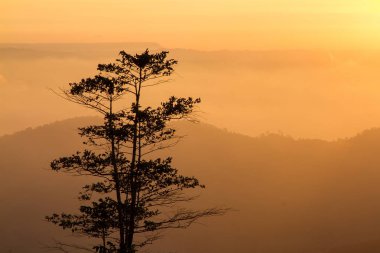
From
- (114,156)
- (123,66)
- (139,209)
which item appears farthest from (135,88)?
(139,209)

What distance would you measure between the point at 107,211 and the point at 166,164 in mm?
3229

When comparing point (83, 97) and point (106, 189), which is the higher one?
point (83, 97)

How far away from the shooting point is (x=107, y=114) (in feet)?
99.4

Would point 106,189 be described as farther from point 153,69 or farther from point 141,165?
point 153,69

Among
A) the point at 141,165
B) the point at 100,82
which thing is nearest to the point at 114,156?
the point at 141,165

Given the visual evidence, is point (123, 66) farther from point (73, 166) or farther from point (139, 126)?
point (73, 166)

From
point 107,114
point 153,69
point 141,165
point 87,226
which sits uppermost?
point 153,69

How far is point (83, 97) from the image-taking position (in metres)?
30.4

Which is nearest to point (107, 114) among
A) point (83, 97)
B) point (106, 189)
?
point (83, 97)

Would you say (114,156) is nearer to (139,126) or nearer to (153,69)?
(139,126)

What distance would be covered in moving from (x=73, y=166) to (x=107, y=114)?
272 cm

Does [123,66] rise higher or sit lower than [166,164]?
higher

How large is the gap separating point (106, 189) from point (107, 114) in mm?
3332

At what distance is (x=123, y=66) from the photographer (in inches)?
1203
